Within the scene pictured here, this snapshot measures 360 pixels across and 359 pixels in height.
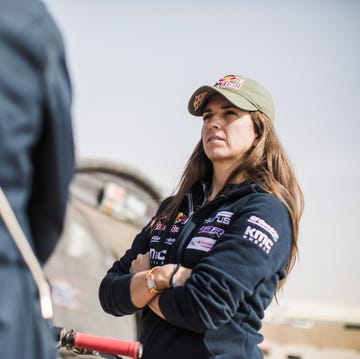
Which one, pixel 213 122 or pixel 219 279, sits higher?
pixel 213 122

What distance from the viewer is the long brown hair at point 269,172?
2.21 m

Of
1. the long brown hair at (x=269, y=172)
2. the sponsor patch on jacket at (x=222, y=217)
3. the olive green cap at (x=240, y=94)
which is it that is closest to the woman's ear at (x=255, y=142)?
the long brown hair at (x=269, y=172)

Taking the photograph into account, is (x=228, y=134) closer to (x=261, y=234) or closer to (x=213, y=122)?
(x=213, y=122)

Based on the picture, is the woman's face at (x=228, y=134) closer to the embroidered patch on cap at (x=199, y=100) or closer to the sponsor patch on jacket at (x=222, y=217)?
the embroidered patch on cap at (x=199, y=100)

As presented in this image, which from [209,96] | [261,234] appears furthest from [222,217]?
[209,96]

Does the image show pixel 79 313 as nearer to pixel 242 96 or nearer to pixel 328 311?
pixel 242 96

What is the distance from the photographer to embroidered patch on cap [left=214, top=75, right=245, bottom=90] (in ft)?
7.73

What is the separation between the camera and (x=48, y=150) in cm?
121

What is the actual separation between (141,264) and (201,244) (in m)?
0.29

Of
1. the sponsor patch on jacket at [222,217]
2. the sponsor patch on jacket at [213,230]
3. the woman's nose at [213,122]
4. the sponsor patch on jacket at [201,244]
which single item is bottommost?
the sponsor patch on jacket at [201,244]

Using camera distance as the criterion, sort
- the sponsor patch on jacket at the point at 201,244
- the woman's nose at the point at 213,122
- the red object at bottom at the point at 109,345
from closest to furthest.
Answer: the red object at bottom at the point at 109,345, the sponsor patch on jacket at the point at 201,244, the woman's nose at the point at 213,122

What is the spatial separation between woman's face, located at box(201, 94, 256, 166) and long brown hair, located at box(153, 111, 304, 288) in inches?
1.3

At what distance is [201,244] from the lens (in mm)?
2072

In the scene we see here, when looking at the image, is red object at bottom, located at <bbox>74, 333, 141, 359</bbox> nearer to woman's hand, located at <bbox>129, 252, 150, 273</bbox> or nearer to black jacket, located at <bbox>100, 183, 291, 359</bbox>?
black jacket, located at <bbox>100, 183, 291, 359</bbox>
